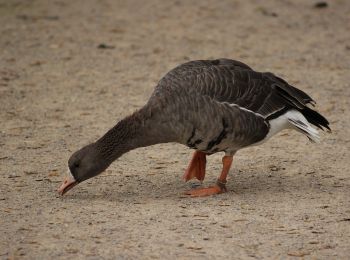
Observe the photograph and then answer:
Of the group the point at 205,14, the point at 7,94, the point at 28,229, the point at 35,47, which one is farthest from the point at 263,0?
the point at 28,229

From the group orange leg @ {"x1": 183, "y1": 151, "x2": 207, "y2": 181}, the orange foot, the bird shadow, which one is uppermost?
orange leg @ {"x1": 183, "y1": 151, "x2": 207, "y2": 181}

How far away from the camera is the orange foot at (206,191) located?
718 cm

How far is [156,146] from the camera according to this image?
8703 mm

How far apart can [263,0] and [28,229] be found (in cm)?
1061

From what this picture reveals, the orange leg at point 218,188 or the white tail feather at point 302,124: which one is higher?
Result: the white tail feather at point 302,124

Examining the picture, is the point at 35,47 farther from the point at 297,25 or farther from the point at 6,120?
the point at 297,25

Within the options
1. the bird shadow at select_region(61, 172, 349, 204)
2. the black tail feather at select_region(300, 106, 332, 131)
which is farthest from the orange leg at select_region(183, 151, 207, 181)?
the black tail feather at select_region(300, 106, 332, 131)

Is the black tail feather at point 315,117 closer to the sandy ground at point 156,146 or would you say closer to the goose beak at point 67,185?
the sandy ground at point 156,146

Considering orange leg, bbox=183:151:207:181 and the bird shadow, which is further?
orange leg, bbox=183:151:207:181

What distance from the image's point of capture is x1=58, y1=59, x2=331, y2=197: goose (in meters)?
6.88

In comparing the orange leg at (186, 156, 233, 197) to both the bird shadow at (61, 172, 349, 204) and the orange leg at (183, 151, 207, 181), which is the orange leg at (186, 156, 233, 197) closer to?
the bird shadow at (61, 172, 349, 204)

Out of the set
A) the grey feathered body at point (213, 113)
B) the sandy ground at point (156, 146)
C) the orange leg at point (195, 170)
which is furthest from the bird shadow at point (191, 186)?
the grey feathered body at point (213, 113)

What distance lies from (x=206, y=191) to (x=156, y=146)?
1.63 m

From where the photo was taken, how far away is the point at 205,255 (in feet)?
18.7
